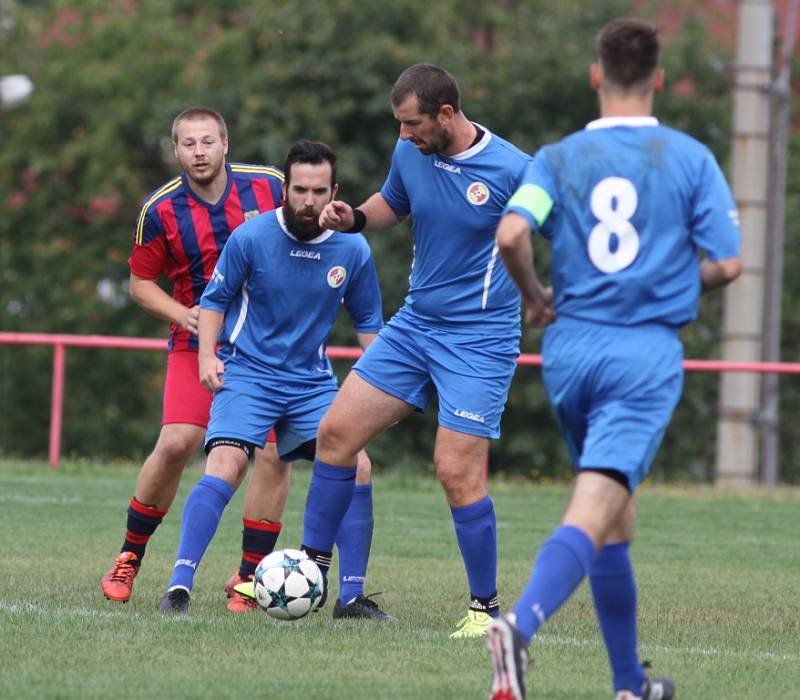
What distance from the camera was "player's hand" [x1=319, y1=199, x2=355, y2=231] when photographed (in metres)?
7.05

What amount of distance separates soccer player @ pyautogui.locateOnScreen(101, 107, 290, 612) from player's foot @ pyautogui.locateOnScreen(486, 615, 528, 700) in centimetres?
315

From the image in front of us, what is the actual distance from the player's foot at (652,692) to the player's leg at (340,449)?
2.02m

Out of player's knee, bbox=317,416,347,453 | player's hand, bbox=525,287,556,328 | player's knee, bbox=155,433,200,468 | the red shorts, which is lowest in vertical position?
player's knee, bbox=155,433,200,468

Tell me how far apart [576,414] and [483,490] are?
6.11 feet

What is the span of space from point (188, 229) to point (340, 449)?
1463 mm

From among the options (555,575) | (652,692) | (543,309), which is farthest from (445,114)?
(652,692)

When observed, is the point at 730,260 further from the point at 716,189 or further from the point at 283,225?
the point at 283,225

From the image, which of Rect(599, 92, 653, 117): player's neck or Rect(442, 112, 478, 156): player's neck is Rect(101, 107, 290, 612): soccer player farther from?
Rect(599, 92, 653, 117): player's neck

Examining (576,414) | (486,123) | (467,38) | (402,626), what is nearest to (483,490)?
(402,626)

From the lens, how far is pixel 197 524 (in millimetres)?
7340

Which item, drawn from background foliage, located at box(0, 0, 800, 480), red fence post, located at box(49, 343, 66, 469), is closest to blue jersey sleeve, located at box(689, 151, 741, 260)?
red fence post, located at box(49, 343, 66, 469)

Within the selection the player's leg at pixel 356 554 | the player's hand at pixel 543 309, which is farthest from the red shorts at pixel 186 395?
the player's hand at pixel 543 309

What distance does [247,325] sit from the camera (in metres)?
7.68

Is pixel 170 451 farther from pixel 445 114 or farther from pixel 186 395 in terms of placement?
pixel 445 114
